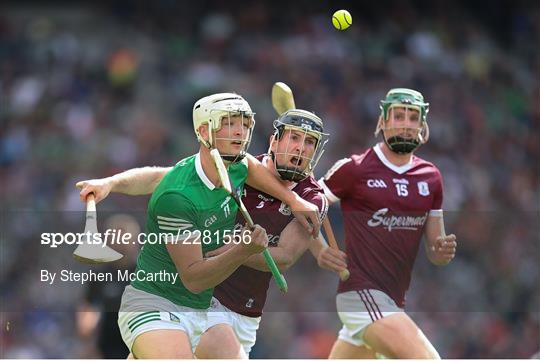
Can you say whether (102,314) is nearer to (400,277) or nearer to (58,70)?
(400,277)

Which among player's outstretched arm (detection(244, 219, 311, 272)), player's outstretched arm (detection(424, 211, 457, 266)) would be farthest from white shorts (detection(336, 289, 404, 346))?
player's outstretched arm (detection(244, 219, 311, 272))

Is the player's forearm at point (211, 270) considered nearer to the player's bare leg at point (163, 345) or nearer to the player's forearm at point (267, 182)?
the player's bare leg at point (163, 345)

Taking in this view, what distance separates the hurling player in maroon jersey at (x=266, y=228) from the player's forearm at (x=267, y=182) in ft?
0.22

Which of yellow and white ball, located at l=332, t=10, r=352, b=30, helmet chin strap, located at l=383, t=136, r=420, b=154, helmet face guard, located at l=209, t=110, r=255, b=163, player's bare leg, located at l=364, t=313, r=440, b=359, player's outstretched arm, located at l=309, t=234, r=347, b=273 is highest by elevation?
yellow and white ball, located at l=332, t=10, r=352, b=30

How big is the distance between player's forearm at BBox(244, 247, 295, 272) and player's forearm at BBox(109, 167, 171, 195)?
2.01 ft

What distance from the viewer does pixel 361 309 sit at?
6758mm

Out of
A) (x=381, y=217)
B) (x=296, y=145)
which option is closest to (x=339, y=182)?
(x=381, y=217)

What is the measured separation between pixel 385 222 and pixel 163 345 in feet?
5.67

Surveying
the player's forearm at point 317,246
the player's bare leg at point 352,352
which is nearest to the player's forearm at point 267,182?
the player's forearm at point 317,246

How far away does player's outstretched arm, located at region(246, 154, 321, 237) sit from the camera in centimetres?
607

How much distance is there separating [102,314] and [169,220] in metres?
1.41

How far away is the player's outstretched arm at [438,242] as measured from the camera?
263 inches

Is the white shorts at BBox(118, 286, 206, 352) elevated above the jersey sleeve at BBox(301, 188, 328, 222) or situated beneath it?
situated beneath

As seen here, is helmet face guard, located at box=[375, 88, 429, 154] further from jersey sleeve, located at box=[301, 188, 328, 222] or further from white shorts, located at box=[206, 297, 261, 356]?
white shorts, located at box=[206, 297, 261, 356]
